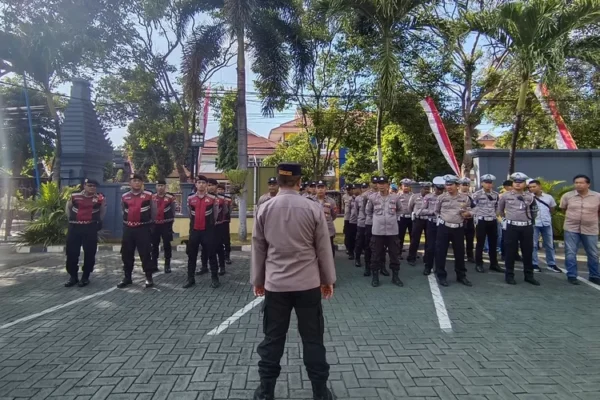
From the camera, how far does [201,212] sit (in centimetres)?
662

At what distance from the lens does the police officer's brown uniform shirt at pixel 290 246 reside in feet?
9.87

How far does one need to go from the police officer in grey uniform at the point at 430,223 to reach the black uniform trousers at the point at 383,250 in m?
1.10

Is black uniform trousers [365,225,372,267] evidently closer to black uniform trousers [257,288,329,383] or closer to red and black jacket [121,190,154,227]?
red and black jacket [121,190,154,227]

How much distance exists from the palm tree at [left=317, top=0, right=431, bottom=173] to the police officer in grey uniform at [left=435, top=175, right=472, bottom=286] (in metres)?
4.83

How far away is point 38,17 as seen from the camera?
1115 cm

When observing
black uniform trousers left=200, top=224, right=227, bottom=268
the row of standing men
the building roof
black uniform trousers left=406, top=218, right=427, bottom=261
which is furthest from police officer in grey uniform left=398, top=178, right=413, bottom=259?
the building roof

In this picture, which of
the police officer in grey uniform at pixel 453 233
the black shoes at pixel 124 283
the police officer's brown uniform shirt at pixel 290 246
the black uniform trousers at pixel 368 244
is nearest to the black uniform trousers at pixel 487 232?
the police officer in grey uniform at pixel 453 233

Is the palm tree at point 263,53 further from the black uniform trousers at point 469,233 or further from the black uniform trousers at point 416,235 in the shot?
the black uniform trousers at point 469,233

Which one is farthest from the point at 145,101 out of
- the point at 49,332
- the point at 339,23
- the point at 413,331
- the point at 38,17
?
the point at 413,331

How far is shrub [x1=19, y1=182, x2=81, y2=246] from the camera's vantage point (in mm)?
11109

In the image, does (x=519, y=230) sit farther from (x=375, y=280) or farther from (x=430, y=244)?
(x=375, y=280)

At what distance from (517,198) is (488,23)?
5.53m

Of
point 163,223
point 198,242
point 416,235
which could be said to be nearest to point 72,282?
point 163,223

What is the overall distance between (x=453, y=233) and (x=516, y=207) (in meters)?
1.18
